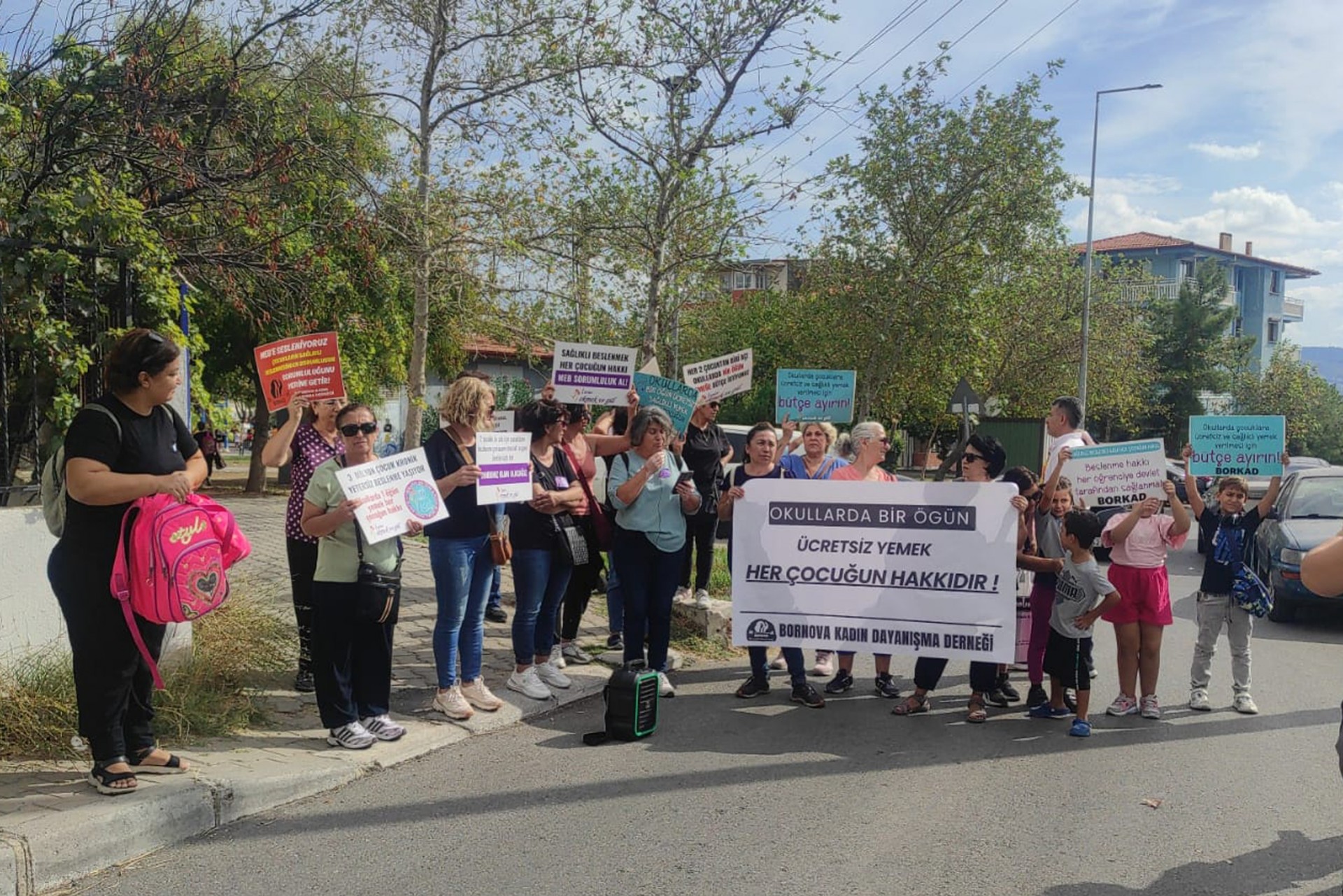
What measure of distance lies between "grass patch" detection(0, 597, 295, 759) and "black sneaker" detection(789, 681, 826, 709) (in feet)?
10.8

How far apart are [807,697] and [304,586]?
3305mm

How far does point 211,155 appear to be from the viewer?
855 cm

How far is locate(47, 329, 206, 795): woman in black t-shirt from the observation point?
4.29 meters

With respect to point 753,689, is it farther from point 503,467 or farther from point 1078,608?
point 503,467

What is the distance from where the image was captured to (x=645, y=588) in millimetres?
6617

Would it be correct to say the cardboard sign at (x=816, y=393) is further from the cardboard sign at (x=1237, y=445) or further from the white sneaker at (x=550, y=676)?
the white sneaker at (x=550, y=676)

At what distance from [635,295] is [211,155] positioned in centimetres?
519

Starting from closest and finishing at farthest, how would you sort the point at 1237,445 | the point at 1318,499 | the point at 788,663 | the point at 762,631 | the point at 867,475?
the point at 762,631 → the point at 788,663 → the point at 867,475 → the point at 1237,445 → the point at 1318,499

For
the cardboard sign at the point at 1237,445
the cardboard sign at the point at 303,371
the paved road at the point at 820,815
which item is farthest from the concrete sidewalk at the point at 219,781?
the cardboard sign at the point at 1237,445

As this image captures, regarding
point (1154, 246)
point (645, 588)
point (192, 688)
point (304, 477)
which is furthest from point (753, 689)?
point (1154, 246)

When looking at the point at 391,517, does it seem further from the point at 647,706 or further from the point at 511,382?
the point at 511,382

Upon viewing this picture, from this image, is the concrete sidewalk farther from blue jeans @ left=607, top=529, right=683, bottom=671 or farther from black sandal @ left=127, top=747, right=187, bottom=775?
blue jeans @ left=607, top=529, right=683, bottom=671

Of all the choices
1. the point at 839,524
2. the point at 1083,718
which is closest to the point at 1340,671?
the point at 1083,718

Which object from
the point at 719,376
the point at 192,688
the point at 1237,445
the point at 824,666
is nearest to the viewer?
the point at 192,688
